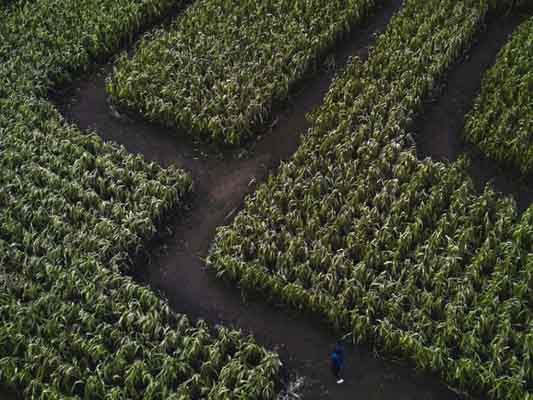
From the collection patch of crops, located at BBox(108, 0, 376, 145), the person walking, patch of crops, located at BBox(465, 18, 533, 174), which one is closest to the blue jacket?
the person walking

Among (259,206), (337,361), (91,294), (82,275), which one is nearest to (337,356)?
(337,361)

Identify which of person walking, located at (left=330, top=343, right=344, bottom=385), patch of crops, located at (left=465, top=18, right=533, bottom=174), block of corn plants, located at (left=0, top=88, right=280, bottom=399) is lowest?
person walking, located at (left=330, top=343, right=344, bottom=385)

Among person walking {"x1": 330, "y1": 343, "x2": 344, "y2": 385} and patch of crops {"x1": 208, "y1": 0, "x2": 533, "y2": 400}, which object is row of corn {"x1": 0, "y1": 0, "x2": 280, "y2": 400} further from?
patch of crops {"x1": 208, "y1": 0, "x2": 533, "y2": 400}

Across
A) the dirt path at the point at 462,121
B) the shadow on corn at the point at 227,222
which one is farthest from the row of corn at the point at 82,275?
the dirt path at the point at 462,121

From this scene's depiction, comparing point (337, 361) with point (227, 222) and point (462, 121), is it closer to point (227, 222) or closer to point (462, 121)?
point (227, 222)

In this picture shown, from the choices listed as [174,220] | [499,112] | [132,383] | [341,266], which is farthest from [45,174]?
[499,112]

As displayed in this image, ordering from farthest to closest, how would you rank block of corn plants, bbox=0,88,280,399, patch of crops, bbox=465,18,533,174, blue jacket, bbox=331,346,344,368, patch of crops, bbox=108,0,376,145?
patch of crops, bbox=108,0,376,145 < patch of crops, bbox=465,18,533,174 < blue jacket, bbox=331,346,344,368 < block of corn plants, bbox=0,88,280,399

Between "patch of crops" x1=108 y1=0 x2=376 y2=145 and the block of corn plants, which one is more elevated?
"patch of crops" x1=108 y1=0 x2=376 y2=145
